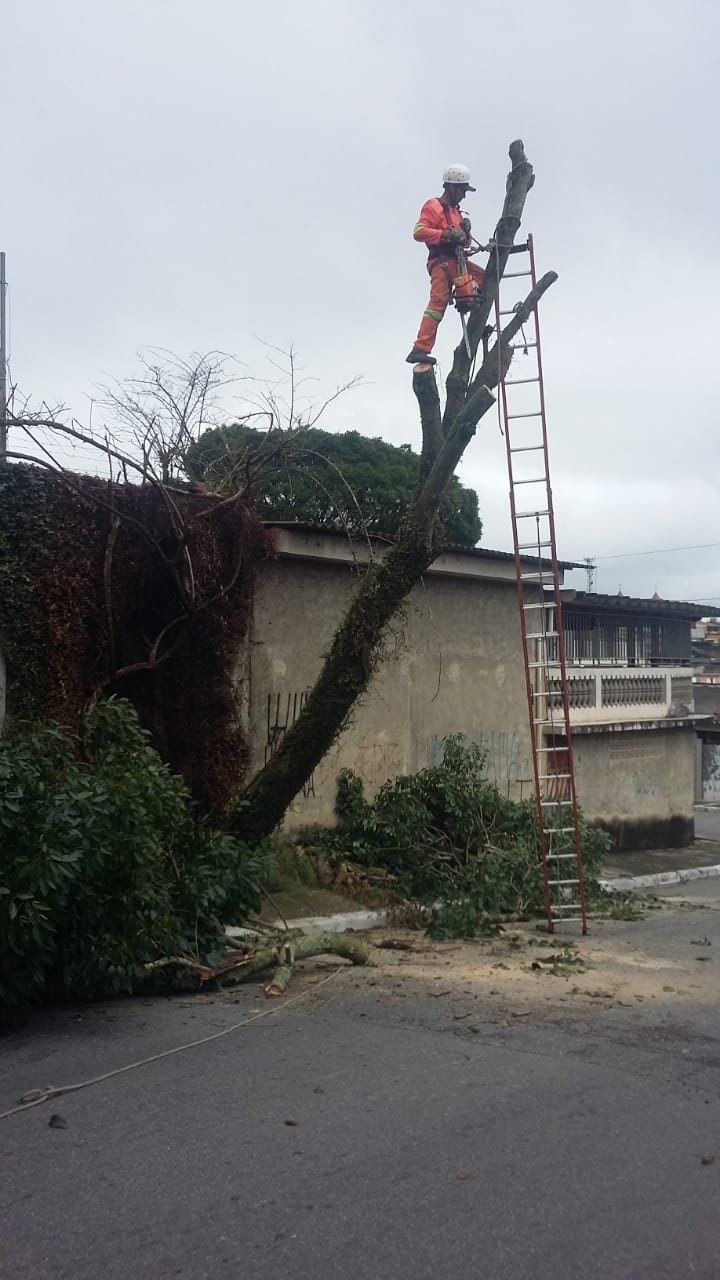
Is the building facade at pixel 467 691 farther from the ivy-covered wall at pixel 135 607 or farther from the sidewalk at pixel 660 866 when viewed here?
the ivy-covered wall at pixel 135 607

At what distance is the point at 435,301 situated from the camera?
417 inches

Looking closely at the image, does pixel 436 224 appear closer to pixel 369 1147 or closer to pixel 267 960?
pixel 267 960

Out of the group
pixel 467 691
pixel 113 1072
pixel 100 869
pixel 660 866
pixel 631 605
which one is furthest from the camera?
pixel 631 605

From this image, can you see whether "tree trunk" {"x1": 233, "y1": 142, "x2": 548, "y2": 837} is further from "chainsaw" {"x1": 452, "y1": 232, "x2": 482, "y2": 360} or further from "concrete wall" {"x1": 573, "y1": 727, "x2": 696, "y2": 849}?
"concrete wall" {"x1": 573, "y1": 727, "x2": 696, "y2": 849}

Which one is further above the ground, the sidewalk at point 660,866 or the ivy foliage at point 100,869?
the ivy foliage at point 100,869

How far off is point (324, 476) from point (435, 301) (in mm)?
13999

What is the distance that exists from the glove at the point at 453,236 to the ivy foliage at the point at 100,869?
5.27 m

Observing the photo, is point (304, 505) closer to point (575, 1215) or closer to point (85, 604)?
point (85, 604)

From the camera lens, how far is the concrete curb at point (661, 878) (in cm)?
1550

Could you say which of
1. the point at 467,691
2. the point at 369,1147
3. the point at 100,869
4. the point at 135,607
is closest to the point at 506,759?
the point at 467,691

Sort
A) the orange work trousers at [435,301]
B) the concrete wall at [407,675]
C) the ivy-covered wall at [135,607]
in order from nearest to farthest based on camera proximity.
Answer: the ivy-covered wall at [135,607], the orange work trousers at [435,301], the concrete wall at [407,675]

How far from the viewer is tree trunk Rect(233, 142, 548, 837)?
35.0 ft

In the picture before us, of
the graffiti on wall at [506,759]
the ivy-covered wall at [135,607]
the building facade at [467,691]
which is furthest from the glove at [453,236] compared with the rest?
the graffiti on wall at [506,759]

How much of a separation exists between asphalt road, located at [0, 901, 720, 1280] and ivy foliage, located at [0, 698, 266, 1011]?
42 cm
